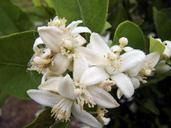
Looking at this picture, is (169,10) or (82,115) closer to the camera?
(82,115)

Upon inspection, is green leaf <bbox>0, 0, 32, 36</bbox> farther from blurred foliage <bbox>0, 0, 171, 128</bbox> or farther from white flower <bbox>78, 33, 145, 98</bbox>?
white flower <bbox>78, 33, 145, 98</bbox>

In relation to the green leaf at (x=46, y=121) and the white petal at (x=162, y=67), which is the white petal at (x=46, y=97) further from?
the white petal at (x=162, y=67)

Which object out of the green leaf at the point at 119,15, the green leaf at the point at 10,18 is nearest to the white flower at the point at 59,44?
the green leaf at the point at 10,18

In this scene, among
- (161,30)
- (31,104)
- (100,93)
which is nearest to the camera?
(100,93)

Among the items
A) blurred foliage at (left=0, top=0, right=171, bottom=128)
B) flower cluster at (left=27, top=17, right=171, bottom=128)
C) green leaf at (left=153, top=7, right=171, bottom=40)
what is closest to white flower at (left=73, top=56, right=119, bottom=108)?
flower cluster at (left=27, top=17, right=171, bottom=128)

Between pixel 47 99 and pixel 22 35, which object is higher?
pixel 22 35

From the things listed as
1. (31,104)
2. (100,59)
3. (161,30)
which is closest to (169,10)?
(161,30)

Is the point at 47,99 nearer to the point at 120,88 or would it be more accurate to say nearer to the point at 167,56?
the point at 120,88
